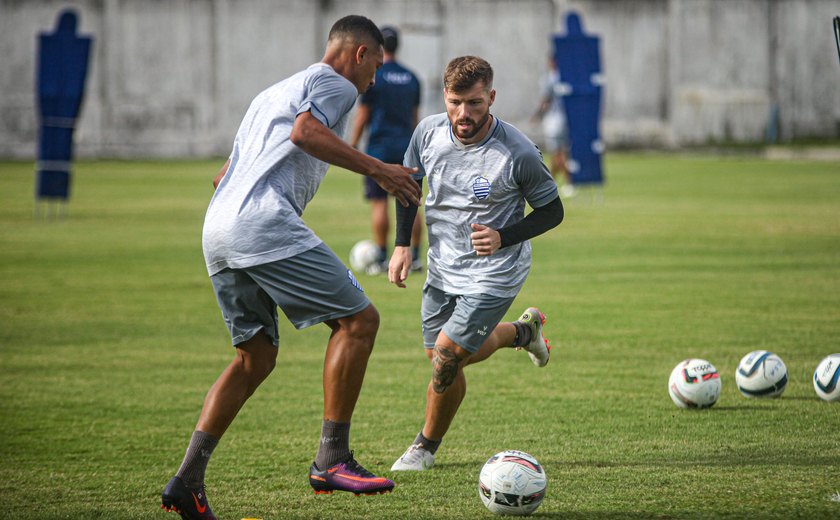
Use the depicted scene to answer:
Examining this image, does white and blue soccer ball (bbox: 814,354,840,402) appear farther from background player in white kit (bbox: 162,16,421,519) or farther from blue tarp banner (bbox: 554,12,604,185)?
blue tarp banner (bbox: 554,12,604,185)

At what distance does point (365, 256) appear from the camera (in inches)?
528

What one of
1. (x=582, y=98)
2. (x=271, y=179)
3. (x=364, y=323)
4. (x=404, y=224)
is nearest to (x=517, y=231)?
(x=404, y=224)

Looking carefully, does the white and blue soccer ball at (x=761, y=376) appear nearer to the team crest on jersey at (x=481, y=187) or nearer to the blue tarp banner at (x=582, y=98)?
the team crest on jersey at (x=481, y=187)

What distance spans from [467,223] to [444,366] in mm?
751

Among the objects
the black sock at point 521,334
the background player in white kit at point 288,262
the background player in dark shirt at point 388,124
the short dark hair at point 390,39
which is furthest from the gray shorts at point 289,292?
the background player in dark shirt at point 388,124

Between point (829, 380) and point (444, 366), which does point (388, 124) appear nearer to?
point (829, 380)

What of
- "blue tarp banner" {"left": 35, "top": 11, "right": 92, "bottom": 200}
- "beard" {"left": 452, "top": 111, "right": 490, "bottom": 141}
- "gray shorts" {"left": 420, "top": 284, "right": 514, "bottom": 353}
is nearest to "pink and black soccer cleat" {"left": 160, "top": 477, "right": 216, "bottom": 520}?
"gray shorts" {"left": 420, "top": 284, "right": 514, "bottom": 353}

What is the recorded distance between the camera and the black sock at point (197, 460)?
15.8 ft

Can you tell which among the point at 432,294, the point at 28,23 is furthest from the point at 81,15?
the point at 432,294

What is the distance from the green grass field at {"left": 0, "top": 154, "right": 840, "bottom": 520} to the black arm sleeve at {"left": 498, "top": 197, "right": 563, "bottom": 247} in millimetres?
1179

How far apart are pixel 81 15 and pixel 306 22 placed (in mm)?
7346

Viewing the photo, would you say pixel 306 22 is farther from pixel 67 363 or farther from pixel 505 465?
pixel 505 465

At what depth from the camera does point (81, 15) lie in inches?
1455

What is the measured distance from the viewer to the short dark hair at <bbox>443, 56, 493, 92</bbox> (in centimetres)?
546
